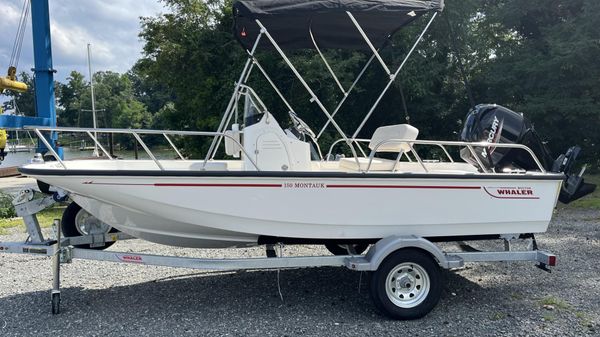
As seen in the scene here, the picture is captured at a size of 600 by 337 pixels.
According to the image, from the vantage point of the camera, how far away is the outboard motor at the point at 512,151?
470 cm

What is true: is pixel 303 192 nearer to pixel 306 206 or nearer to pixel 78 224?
pixel 306 206

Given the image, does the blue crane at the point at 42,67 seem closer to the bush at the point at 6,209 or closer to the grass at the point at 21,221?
the bush at the point at 6,209

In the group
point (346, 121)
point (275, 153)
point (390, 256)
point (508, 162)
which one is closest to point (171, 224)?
point (275, 153)

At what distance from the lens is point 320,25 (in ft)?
17.3

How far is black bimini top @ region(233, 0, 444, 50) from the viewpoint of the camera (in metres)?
4.25

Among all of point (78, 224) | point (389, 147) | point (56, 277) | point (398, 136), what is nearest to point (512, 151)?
point (398, 136)

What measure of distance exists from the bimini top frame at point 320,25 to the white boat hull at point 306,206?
0.63 metres

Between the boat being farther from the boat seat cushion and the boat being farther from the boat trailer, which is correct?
the boat trailer

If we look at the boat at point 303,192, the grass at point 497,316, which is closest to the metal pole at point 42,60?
the boat at point 303,192

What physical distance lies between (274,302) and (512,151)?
108 inches

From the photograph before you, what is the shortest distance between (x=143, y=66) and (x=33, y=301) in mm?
12889

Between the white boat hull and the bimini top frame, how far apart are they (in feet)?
2.06

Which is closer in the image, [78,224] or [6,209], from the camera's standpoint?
[78,224]

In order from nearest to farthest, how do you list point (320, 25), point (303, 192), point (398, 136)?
1. point (303, 192)
2. point (398, 136)
3. point (320, 25)
